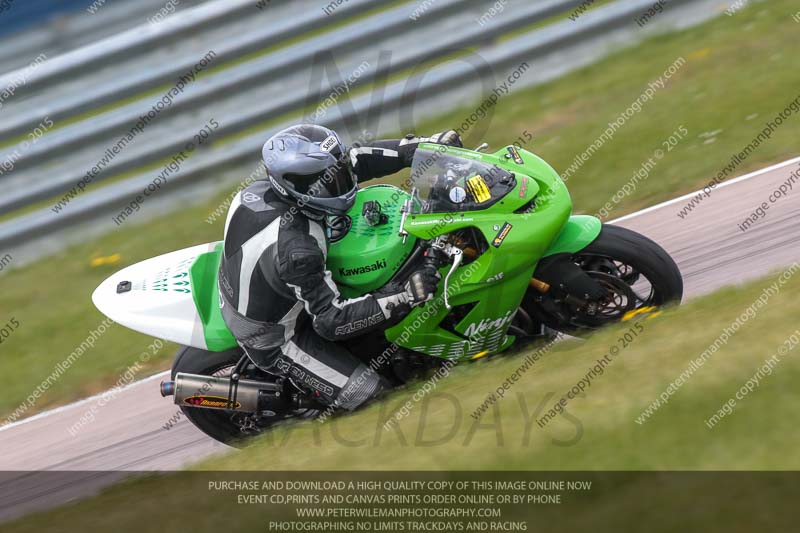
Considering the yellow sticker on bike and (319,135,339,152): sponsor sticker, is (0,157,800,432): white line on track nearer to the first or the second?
the yellow sticker on bike

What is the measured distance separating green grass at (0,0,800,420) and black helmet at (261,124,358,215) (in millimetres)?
3004

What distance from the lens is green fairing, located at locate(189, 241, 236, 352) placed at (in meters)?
5.70

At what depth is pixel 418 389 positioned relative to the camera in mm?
5641

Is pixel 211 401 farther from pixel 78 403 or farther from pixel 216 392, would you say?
pixel 78 403

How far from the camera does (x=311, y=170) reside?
4.98 meters

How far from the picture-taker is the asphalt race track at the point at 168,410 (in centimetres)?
643

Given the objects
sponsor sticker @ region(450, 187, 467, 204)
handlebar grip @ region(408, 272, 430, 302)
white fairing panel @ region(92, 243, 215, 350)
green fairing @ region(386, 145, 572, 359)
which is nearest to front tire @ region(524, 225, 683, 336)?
green fairing @ region(386, 145, 572, 359)

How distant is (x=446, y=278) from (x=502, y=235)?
41 cm

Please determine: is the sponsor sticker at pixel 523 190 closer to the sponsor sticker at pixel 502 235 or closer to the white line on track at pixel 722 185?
the sponsor sticker at pixel 502 235

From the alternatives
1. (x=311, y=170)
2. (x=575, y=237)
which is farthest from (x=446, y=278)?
(x=311, y=170)

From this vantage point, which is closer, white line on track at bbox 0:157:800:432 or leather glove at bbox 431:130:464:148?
leather glove at bbox 431:130:464:148

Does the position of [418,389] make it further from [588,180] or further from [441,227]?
[588,180]

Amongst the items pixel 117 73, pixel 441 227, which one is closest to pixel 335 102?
pixel 117 73

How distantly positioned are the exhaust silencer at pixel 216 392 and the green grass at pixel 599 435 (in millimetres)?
292
